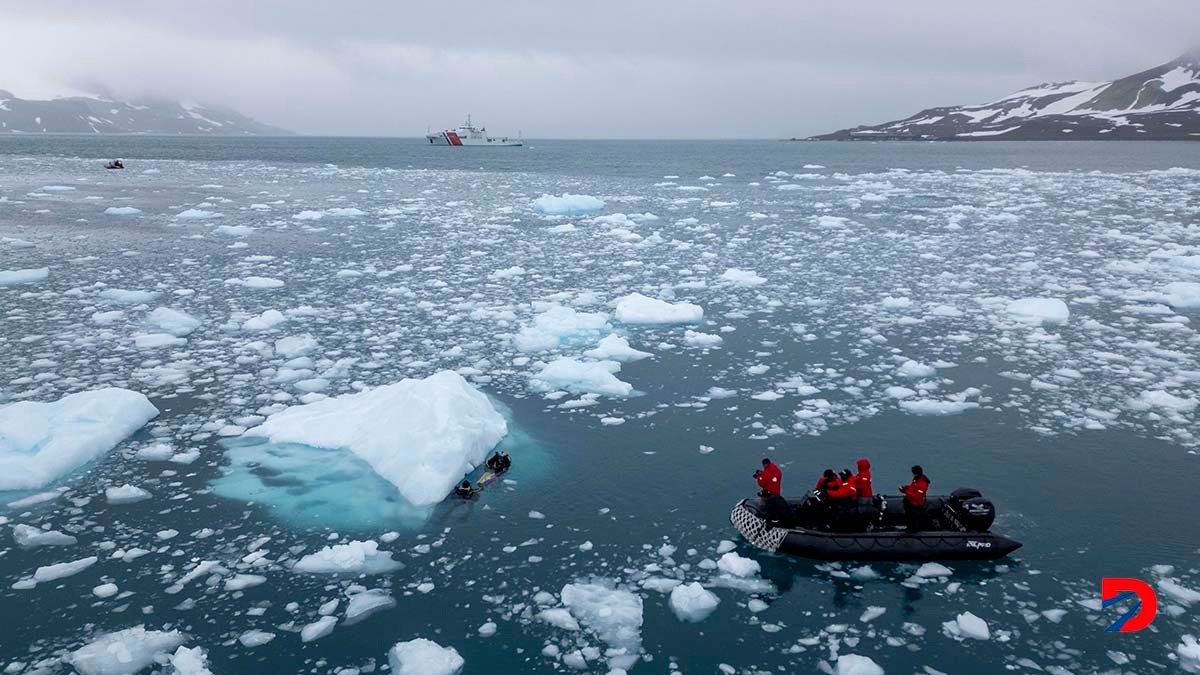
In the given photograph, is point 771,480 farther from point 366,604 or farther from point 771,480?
point 366,604

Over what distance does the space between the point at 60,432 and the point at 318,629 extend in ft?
20.3

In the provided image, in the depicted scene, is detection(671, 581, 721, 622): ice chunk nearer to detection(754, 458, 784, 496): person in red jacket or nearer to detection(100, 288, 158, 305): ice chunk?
detection(754, 458, 784, 496): person in red jacket

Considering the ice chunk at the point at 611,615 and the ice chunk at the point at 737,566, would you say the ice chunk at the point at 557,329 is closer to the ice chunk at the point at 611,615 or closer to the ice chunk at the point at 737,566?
the ice chunk at the point at 737,566

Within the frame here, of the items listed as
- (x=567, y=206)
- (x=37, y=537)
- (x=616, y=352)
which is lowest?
(x=37, y=537)

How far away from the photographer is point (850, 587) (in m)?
8.48

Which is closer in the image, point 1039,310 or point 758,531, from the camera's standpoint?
point 758,531

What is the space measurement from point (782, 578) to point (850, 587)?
2.37 ft

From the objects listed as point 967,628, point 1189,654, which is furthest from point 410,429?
point 1189,654

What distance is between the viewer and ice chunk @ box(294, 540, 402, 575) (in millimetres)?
8602

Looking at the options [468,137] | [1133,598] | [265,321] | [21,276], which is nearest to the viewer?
[1133,598]

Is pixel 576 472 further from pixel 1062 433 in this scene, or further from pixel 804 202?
pixel 804 202

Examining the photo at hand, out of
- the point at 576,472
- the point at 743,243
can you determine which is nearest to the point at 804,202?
the point at 743,243

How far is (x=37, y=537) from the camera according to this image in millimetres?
9008

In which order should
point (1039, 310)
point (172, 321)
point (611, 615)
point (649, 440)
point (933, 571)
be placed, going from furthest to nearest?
point (1039, 310) → point (172, 321) → point (649, 440) → point (933, 571) → point (611, 615)
